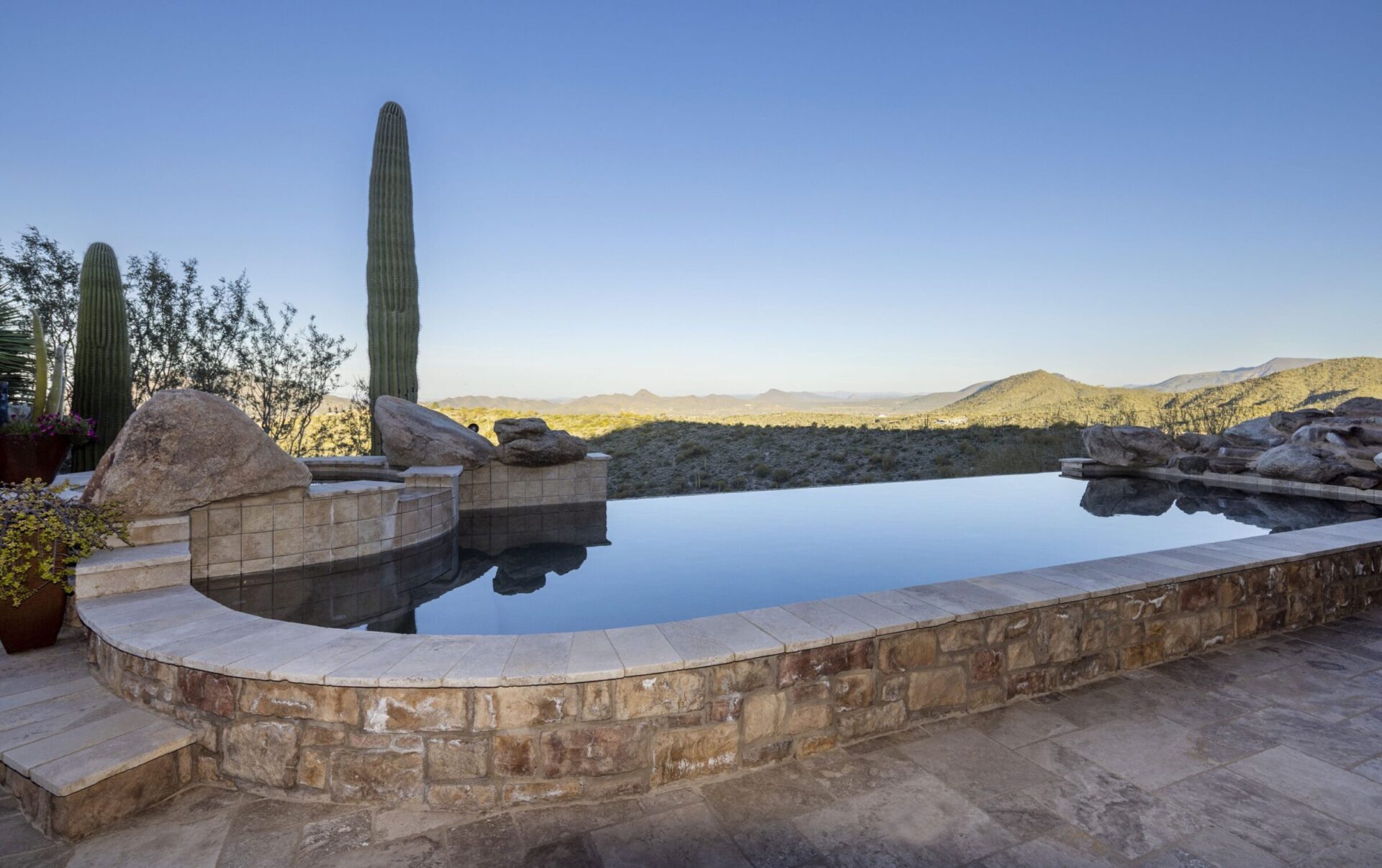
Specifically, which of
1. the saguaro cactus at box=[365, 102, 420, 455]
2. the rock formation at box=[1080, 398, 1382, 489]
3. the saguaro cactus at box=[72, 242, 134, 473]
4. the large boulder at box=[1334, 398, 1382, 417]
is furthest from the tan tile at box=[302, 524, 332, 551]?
the large boulder at box=[1334, 398, 1382, 417]

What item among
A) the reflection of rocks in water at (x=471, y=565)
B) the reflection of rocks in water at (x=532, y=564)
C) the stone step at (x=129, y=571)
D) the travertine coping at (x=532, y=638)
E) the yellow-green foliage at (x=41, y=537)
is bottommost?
the reflection of rocks in water at (x=471, y=565)

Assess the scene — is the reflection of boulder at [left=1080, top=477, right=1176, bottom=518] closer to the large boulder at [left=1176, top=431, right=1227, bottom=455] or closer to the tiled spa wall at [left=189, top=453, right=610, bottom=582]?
the large boulder at [left=1176, top=431, right=1227, bottom=455]

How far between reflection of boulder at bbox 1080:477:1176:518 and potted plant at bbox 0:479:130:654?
26.4 ft

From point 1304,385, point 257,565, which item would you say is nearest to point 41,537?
point 257,565

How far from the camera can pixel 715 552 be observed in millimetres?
4828

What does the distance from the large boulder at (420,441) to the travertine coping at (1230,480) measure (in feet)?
30.6

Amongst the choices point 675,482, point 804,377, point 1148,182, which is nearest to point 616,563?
point 675,482

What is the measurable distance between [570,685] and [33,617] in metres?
2.95

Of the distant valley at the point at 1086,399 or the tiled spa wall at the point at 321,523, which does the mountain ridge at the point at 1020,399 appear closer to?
the distant valley at the point at 1086,399

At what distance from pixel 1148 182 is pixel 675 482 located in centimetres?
1281

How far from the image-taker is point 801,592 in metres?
3.64

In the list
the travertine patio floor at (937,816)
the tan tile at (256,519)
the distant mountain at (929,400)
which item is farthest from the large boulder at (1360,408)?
the distant mountain at (929,400)

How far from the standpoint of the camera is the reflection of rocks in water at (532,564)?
411cm

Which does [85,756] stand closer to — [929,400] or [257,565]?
[257,565]
